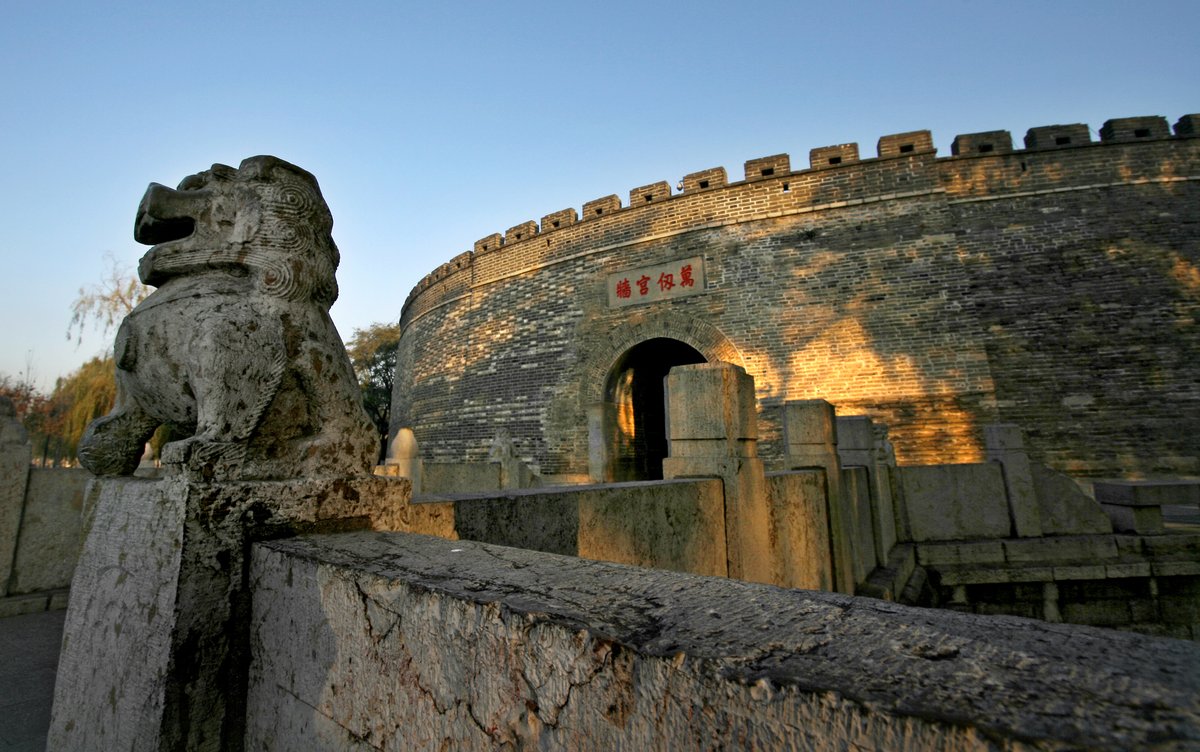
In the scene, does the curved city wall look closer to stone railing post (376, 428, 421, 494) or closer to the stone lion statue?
stone railing post (376, 428, 421, 494)

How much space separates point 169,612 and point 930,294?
12106mm

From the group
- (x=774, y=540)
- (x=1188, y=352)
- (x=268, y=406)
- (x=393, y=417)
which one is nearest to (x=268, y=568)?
(x=268, y=406)

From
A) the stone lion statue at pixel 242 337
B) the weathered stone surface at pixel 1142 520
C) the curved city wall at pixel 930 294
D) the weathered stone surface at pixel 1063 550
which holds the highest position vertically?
the curved city wall at pixel 930 294

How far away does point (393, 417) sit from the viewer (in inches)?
803

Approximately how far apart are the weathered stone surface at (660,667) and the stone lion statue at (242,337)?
519 mm

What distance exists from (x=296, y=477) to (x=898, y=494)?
7.35 metres

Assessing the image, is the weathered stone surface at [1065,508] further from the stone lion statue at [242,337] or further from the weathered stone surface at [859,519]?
the stone lion statue at [242,337]

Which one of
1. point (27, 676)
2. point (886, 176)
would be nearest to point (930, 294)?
point (886, 176)

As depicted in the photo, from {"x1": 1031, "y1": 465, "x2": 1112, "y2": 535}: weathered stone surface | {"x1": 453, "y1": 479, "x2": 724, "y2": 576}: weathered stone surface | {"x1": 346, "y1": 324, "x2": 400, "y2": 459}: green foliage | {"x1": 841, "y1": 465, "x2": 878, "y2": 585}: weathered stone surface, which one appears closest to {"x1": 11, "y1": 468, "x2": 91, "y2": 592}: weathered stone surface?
{"x1": 453, "y1": 479, "x2": 724, "y2": 576}: weathered stone surface

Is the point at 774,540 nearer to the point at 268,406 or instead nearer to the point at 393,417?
the point at 268,406

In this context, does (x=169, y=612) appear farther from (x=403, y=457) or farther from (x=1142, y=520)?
(x=1142, y=520)

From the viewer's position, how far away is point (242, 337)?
173cm

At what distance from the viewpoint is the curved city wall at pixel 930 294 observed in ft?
31.6

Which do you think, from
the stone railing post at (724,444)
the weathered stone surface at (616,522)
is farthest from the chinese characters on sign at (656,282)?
the weathered stone surface at (616,522)
